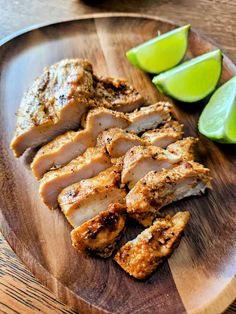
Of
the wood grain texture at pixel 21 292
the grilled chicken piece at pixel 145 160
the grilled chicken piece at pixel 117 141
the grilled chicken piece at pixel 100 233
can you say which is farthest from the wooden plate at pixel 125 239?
the grilled chicken piece at pixel 117 141

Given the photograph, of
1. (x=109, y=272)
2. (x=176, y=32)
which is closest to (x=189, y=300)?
(x=109, y=272)

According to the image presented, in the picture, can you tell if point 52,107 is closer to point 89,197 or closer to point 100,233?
point 89,197

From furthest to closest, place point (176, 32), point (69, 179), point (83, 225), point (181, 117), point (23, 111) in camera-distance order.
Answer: point (176, 32), point (181, 117), point (23, 111), point (69, 179), point (83, 225)

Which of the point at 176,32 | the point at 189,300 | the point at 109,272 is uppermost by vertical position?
the point at 176,32

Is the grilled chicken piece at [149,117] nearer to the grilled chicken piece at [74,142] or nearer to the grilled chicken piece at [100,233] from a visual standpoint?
the grilled chicken piece at [74,142]

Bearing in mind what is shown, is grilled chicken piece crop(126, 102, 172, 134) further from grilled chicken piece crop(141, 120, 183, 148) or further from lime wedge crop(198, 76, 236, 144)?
lime wedge crop(198, 76, 236, 144)

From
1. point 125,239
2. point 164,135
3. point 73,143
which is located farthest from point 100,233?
point 164,135

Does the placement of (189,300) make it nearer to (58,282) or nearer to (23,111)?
(58,282)

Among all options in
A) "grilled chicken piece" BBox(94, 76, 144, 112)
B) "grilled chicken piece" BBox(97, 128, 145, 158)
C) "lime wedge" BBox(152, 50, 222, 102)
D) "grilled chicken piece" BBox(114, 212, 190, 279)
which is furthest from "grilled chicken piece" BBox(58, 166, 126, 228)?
"lime wedge" BBox(152, 50, 222, 102)
